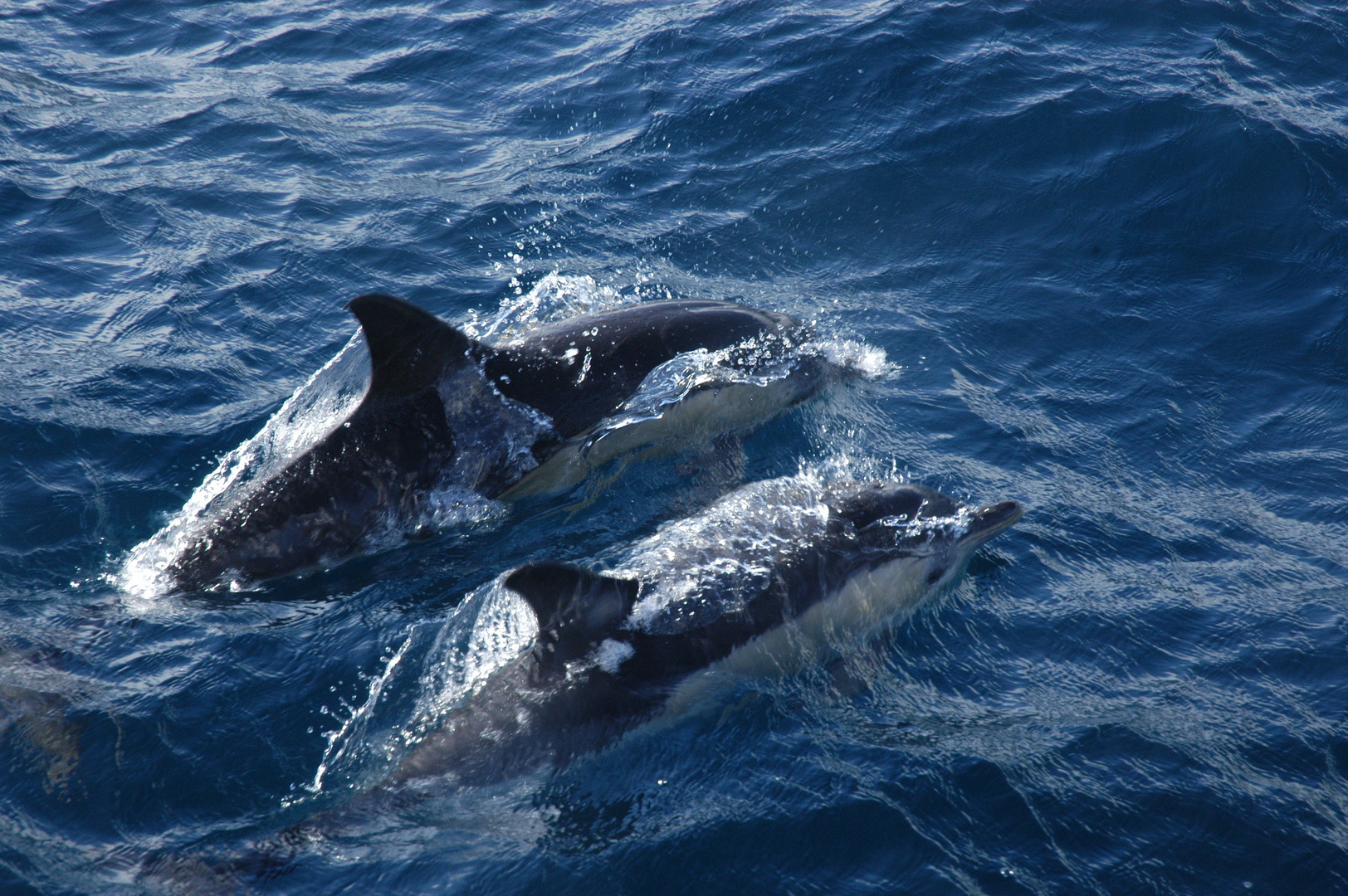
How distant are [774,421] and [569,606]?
128 inches

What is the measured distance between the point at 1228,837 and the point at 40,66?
15.0 meters

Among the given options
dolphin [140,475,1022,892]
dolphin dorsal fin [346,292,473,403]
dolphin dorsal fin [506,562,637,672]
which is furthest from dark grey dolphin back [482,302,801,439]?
dolphin dorsal fin [506,562,637,672]

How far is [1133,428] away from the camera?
Result: 782 centimetres

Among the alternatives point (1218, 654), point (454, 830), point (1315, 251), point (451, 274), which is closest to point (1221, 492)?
point (1218, 654)

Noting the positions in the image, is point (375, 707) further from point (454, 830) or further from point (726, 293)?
point (726, 293)

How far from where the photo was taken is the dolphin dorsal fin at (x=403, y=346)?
647 cm

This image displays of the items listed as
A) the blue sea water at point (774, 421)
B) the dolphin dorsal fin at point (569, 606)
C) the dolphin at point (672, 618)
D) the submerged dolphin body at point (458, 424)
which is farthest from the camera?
the submerged dolphin body at point (458, 424)

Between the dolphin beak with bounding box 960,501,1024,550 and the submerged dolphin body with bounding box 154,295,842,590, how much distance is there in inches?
82.7

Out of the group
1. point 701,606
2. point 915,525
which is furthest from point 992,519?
point 701,606

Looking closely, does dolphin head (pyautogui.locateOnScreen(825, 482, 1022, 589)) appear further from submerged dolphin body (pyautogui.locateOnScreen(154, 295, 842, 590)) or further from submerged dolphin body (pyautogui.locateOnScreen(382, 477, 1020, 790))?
submerged dolphin body (pyautogui.locateOnScreen(154, 295, 842, 590))

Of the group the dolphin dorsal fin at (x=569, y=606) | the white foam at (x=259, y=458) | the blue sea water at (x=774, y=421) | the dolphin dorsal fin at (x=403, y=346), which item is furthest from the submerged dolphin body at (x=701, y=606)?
the white foam at (x=259, y=458)

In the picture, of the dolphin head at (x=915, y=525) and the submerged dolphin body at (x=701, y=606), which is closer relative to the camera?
the submerged dolphin body at (x=701, y=606)

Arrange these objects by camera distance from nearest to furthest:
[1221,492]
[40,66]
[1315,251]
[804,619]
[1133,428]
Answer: [804,619], [1221,492], [1133,428], [1315,251], [40,66]

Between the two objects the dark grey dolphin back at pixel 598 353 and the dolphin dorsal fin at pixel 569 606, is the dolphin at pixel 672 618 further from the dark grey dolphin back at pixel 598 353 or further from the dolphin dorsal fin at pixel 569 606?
the dark grey dolphin back at pixel 598 353
